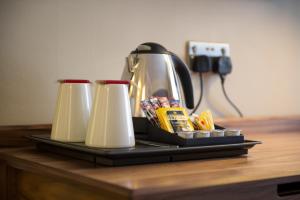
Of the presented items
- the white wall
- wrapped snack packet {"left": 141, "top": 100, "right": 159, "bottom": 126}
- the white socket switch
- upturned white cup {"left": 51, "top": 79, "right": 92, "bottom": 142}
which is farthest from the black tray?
the white socket switch

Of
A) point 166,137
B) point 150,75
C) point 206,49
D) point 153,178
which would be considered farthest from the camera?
point 206,49

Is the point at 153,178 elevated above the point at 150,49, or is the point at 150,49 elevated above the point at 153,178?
the point at 150,49

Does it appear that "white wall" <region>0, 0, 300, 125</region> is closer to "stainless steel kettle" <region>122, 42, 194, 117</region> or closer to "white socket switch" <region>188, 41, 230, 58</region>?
"white socket switch" <region>188, 41, 230, 58</region>

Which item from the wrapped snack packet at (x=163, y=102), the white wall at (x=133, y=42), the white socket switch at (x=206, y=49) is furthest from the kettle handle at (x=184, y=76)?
the white socket switch at (x=206, y=49)

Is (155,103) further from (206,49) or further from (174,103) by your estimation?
(206,49)

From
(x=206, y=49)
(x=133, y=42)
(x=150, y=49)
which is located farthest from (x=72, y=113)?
(x=206, y=49)

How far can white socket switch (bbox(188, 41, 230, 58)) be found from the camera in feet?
4.98

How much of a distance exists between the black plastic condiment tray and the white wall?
215 millimetres

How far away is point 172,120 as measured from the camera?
1.00m

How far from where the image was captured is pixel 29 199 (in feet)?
3.34

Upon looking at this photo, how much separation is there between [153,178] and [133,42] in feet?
2.35

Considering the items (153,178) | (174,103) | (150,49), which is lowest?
(153,178)

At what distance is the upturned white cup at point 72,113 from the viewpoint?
39.2 inches

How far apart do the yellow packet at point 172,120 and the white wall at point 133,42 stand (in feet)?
1.22
